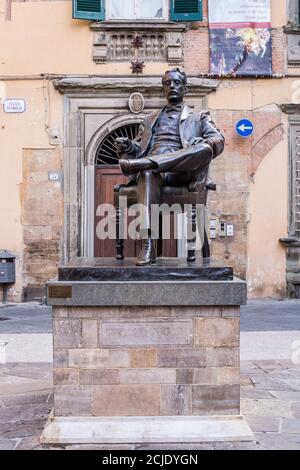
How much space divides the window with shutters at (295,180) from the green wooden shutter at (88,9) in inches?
165

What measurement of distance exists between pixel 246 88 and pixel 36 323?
591 centimetres

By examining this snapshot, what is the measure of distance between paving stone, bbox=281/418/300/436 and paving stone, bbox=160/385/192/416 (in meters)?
0.68

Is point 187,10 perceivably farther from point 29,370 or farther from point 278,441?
point 278,441

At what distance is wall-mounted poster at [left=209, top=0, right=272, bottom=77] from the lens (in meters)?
11.7

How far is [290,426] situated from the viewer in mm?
4227

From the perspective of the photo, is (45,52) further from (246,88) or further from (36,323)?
(36,323)

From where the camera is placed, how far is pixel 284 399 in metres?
4.94

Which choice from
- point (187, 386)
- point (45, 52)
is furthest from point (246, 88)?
point (187, 386)

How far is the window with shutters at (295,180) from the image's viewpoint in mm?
11820

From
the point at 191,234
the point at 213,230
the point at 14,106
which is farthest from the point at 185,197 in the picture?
the point at 14,106

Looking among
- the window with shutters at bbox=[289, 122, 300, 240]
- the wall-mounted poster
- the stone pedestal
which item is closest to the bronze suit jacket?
the stone pedestal

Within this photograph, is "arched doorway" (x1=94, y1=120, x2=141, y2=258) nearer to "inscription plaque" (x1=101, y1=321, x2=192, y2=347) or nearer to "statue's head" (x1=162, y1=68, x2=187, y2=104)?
"statue's head" (x1=162, y1=68, x2=187, y2=104)

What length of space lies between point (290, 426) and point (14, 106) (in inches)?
355

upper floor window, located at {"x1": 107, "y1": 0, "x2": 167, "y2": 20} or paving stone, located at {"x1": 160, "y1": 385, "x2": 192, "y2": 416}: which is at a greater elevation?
upper floor window, located at {"x1": 107, "y1": 0, "x2": 167, "y2": 20}
